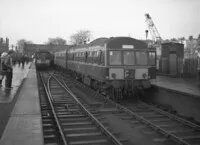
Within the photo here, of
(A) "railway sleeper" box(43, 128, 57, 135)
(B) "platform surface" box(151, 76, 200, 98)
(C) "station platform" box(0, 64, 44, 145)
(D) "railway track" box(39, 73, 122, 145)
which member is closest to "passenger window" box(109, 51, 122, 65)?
(B) "platform surface" box(151, 76, 200, 98)

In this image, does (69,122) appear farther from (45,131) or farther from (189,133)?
(189,133)

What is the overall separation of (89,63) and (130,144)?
924cm

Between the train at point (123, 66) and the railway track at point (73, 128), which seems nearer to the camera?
the railway track at point (73, 128)

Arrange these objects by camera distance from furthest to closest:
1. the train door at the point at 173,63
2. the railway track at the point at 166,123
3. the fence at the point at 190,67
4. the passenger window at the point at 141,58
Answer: the train door at the point at 173,63 < the fence at the point at 190,67 < the passenger window at the point at 141,58 < the railway track at the point at 166,123

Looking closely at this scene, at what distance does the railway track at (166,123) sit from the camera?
7324 mm

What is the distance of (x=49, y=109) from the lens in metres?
11.0

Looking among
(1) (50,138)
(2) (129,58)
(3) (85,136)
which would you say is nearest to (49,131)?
(1) (50,138)

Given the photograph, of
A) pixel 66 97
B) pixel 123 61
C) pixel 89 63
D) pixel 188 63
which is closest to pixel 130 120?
pixel 123 61

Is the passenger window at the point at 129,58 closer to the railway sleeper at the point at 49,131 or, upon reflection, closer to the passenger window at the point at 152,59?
the passenger window at the point at 152,59

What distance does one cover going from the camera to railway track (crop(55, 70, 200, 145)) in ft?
24.0

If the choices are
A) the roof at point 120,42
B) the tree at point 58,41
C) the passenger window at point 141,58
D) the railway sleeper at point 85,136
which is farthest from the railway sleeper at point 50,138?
the tree at point 58,41

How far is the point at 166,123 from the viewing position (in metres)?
9.11

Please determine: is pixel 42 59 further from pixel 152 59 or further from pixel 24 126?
pixel 24 126

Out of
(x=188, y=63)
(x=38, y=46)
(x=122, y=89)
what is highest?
(x=38, y=46)
